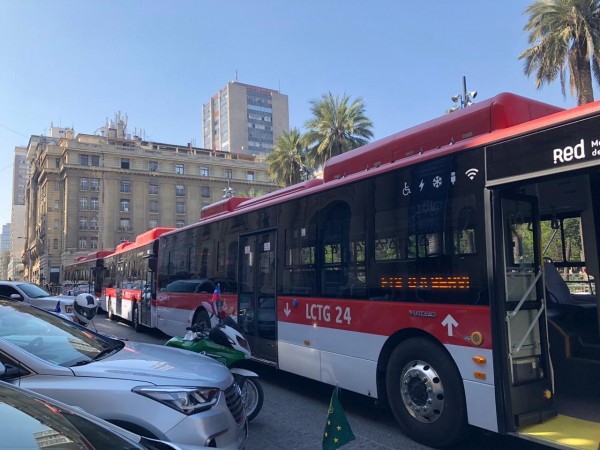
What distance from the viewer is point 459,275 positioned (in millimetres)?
4789

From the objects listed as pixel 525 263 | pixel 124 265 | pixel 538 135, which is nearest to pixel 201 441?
pixel 525 263

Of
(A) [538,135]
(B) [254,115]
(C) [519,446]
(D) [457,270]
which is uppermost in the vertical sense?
(B) [254,115]

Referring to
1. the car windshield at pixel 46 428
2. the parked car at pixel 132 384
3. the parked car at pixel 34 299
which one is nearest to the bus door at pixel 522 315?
the parked car at pixel 132 384

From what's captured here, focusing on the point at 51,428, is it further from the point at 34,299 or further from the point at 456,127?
the point at 34,299

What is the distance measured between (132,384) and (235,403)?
3.34 ft

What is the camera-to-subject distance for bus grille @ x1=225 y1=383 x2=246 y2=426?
13.4 ft

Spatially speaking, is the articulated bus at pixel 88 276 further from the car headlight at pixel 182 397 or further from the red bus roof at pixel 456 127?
the car headlight at pixel 182 397

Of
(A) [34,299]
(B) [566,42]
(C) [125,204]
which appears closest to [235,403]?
(A) [34,299]

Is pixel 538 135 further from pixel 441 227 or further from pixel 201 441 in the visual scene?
pixel 201 441

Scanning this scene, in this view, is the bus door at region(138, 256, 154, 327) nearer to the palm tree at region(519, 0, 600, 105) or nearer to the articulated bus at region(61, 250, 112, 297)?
the articulated bus at region(61, 250, 112, 297)

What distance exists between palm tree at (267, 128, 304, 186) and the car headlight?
95.4 feet

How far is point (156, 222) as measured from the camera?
83250mm

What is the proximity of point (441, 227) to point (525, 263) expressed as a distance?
883mm

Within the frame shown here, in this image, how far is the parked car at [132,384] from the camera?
135 inches
